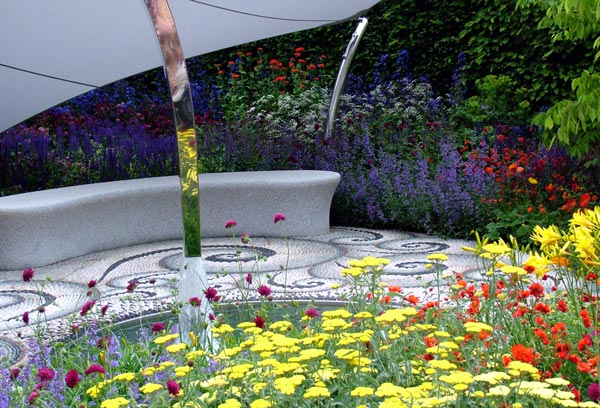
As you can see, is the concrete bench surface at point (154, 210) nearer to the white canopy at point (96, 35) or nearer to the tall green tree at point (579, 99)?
the white canopy at point (96, 35)

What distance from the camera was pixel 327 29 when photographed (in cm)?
1133

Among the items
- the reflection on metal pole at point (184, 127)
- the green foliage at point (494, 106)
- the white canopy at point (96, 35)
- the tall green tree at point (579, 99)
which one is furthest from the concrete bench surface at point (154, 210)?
the green foliage at point (494, 106)

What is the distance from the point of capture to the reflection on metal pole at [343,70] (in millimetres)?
7801

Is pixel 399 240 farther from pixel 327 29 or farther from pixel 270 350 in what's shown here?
pixel 327 29

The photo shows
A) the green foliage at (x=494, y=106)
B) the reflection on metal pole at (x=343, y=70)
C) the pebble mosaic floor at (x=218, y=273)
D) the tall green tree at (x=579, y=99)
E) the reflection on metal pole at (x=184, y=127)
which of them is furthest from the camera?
the green foliage at (x=494, y=106)

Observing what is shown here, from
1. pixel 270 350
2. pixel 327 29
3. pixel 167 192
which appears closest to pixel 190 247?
pixel 270 350

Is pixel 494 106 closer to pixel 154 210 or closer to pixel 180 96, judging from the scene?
pixel 154 210

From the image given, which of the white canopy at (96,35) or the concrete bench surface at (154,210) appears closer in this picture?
the white canopy at (96,35)

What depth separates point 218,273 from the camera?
5.44 m

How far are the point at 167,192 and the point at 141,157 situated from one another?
4.45 feet

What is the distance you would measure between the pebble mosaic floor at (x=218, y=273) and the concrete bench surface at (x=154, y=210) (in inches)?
4.3

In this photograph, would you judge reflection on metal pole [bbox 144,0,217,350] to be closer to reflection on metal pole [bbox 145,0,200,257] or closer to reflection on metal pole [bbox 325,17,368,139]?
reflection on metal pole [bbox 145,0,200,257]

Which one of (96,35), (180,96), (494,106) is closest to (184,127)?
(180,96)

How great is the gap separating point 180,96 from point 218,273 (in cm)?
197
